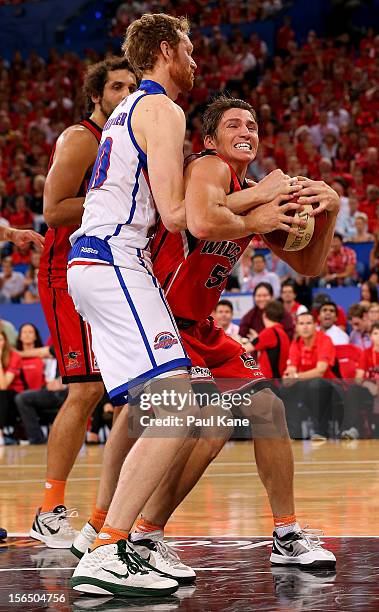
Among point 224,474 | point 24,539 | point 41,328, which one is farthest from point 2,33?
point 24,539

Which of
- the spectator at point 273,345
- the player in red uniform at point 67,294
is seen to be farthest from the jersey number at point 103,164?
the spectator at point 273,345

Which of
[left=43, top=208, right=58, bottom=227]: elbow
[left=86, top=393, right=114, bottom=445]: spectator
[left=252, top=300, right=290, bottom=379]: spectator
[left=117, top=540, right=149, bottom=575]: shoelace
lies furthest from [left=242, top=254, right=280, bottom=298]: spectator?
[left=117, top=540, right=149, bottom=575]: shoelace

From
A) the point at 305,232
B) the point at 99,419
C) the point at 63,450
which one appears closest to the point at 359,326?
the point at 99,419

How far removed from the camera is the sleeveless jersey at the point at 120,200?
4762 millimetres

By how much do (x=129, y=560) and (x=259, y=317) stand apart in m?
8.87

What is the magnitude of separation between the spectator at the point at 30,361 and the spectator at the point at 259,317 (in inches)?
96.2

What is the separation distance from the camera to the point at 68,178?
614 centimetres

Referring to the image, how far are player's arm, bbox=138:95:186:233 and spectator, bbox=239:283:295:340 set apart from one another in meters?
8.51

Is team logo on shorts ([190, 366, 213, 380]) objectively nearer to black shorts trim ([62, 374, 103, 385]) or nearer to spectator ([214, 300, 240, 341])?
black shorts trim ([62, 374, 103, 385])

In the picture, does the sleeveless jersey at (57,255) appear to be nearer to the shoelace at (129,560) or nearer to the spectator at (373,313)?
the shoelace at (129,560)

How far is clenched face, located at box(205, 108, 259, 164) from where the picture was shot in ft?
17.4

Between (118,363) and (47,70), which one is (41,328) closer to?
(118,363)

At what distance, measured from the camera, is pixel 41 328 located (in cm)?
Result: 1427

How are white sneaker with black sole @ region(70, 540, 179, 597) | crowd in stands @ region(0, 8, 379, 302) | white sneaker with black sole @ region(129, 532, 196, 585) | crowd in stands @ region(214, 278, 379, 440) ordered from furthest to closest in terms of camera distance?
crowd in stands @ region(0, 8, 379, 302)
crowd in stands @ region(214, 278, 379, 440)
white sneaker with black sole @ region(129, 532, 196, 585)
white sneaker with black sole @ region(70, 540, 179, 597)
